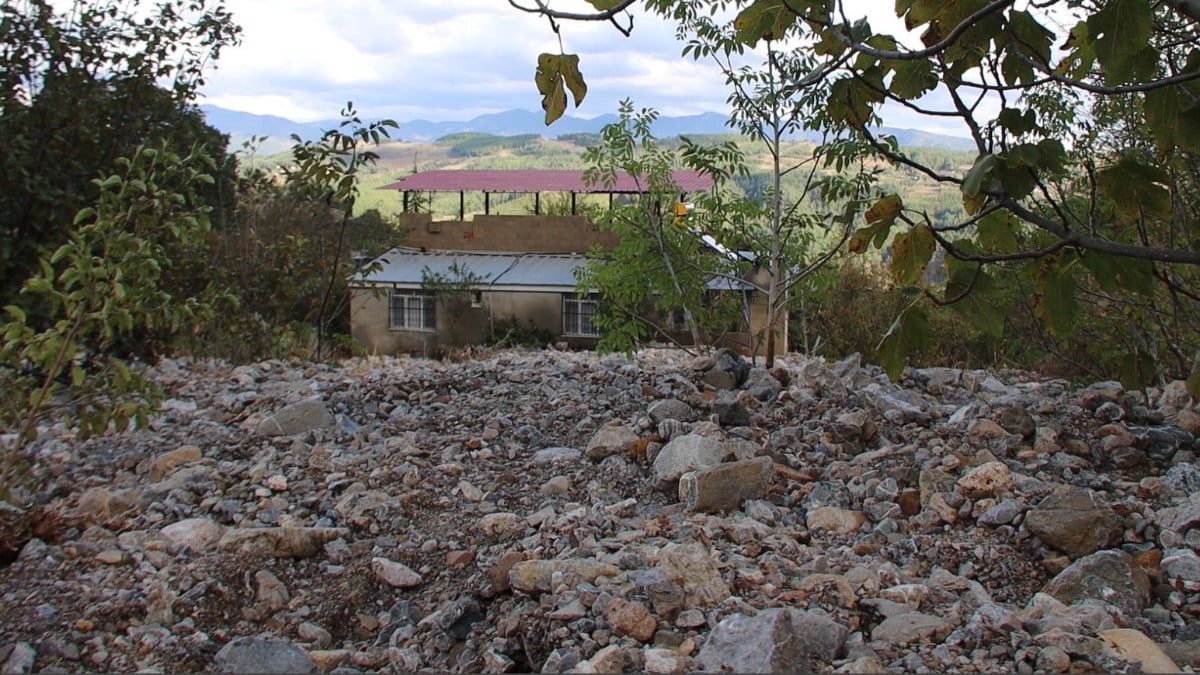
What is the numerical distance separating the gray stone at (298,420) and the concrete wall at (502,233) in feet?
50.6

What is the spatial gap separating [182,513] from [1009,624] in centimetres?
304

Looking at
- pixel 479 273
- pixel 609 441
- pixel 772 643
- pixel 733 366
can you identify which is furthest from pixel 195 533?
pixel 479 273

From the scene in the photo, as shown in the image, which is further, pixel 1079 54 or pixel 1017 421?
pixel 1017 421

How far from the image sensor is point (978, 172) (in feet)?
6.08

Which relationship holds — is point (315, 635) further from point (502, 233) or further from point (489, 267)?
point (502, 233)

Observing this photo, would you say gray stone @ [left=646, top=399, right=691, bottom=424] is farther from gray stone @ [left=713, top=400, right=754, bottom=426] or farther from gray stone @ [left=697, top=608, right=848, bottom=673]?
gray stone @ [left=697, top=608, right=848, bottom=673]

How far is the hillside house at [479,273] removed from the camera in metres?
18.9

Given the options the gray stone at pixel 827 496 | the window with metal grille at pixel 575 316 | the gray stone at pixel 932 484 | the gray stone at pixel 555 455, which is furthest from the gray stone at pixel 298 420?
the window with metal grille at pixel 575 316

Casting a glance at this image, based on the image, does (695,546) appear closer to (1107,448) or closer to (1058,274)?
(1058,274)

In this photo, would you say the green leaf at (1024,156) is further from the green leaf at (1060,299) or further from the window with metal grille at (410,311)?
the window with metal grille at (410,311)

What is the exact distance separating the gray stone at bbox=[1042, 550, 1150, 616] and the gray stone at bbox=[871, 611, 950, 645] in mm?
532

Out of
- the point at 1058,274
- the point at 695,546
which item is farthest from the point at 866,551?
the point at 1058,274

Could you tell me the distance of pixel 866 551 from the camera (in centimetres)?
322

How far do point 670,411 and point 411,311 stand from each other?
51.9ft
